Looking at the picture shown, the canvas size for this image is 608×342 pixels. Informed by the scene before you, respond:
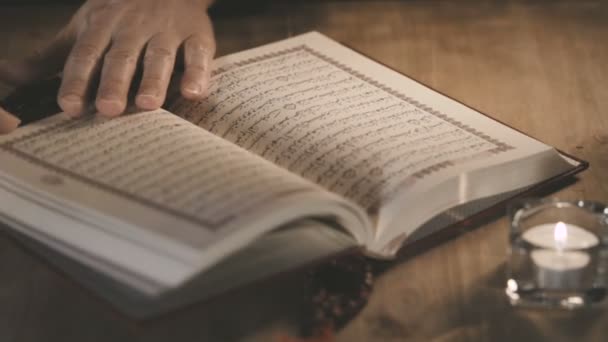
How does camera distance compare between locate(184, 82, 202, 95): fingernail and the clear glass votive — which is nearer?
the clear glass votive

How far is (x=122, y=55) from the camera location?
110 cm

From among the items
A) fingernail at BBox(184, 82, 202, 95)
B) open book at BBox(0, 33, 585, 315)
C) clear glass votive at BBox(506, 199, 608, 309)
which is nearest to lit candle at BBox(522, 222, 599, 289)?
clear glass votive at BBox(506, 199, 608, 309)

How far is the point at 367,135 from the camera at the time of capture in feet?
3.21

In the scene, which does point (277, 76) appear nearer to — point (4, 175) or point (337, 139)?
point (337, 139)

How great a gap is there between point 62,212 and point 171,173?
98mm

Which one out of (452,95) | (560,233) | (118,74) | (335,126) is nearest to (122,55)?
(118,74)

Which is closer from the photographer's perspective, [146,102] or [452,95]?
[146,102]

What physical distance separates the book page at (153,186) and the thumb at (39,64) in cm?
17

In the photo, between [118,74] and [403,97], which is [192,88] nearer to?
[118,74]

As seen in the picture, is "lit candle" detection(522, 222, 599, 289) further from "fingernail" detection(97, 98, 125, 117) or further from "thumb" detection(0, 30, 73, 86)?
"thumb" detection(0, 30, 73, 86)

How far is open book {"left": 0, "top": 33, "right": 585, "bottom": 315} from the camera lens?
81cm

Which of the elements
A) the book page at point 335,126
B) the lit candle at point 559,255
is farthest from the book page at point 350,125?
the lit candle at point 559,255

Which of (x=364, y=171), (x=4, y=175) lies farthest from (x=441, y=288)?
(x=4, y=175)

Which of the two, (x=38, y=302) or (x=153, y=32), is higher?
(x=153, y=32)
